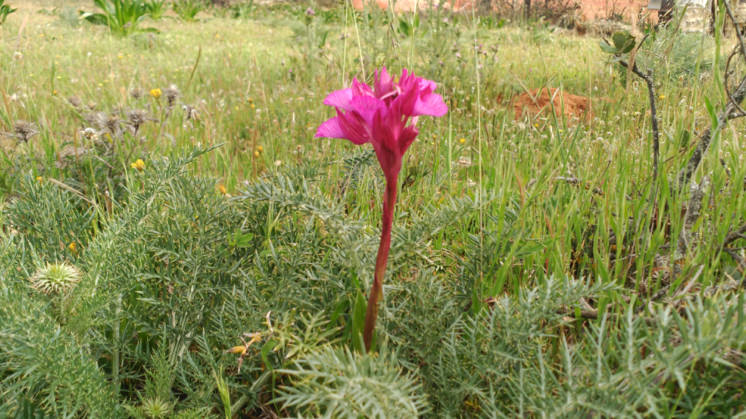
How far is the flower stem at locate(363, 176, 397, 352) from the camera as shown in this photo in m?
0.74

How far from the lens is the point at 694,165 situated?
4.39 ft

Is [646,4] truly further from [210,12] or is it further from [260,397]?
[210,12]

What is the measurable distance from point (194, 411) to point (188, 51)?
242 inches

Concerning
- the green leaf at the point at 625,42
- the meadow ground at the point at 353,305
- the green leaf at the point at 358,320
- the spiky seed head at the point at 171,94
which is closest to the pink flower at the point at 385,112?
the meadow ground at the point at 353,305

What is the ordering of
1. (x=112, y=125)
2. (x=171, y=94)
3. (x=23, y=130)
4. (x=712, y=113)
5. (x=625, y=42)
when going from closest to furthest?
(x=712, y=113)
(x=625, y=42)
(x=23, y=130)
(x=112, y=125)
(x=171, y=94)

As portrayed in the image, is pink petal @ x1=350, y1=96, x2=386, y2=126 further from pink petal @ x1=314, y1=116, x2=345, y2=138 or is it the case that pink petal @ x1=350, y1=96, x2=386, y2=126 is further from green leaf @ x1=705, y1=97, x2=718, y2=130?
green leaf @ x1=705, y1=97, x2=718, y2=130

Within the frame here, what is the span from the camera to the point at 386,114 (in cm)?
71

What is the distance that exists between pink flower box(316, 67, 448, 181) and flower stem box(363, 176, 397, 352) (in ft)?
0.08

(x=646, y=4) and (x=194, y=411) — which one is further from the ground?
(x=646, y=4)

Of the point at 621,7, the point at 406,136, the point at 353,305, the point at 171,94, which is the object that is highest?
the point at 621,7

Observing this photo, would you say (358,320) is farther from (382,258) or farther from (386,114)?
(386,114)

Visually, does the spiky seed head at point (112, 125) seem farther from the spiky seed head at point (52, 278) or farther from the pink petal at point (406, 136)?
the pink petal at point (406, 136)

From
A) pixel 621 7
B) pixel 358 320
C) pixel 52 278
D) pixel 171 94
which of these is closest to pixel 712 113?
pixel 358 320

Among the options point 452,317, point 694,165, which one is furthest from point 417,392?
point 694,165
